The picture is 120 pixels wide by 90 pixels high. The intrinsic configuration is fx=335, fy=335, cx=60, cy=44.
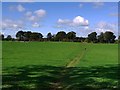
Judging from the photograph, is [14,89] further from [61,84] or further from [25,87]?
[61,84]

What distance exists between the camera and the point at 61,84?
20.2 meters

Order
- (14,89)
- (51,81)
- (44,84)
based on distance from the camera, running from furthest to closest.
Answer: (51,81) → (44,84) → (14,89)

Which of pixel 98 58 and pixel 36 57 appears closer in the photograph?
pixel 98 58

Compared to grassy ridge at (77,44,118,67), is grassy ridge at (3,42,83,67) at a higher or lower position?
higher

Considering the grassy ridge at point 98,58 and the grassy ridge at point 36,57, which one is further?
the grassy ridge at point 98,58

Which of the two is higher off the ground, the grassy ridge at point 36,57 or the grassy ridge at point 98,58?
the grassy ridge at point 36,57

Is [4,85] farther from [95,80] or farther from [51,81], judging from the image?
[95,80]

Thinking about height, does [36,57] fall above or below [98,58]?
above

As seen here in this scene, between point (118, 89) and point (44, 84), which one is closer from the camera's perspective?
point (118, 89)

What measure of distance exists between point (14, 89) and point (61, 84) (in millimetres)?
3316

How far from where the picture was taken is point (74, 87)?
1919 cm

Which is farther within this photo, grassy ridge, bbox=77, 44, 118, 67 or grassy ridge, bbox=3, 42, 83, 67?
grassy ridge, bbox=77, 44, 118, 67

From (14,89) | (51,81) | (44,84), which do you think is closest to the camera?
(14,89)

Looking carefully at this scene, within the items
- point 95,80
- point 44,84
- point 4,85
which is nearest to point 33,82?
point 44,84
